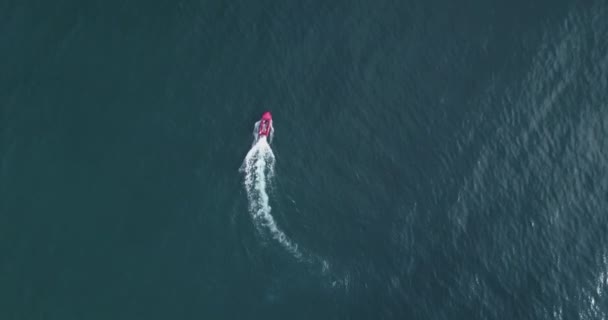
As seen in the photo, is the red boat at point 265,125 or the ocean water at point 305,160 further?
the red boat at point 265,125

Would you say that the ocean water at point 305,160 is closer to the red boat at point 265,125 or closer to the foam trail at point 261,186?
the foam trail at point 261,186

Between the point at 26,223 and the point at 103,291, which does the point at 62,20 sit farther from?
the point at 103,291

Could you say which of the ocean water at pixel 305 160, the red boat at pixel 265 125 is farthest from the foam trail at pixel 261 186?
the red boat at pixel 265 125

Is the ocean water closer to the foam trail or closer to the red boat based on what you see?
the foam trail

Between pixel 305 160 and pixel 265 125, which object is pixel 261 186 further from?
pixel 265 125

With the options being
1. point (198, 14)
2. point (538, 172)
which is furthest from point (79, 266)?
point (538, 172)

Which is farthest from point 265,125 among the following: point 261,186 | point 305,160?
point 261,186
